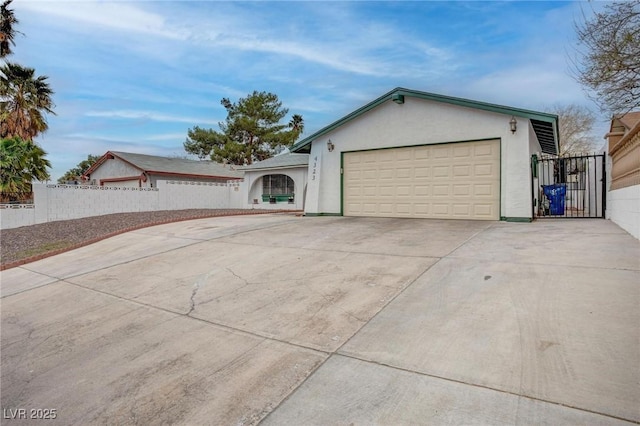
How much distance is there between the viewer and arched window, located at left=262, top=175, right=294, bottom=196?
64.4 feet

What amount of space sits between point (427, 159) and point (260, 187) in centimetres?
Answer: 1211

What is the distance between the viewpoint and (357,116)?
1191cm

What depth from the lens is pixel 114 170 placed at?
931 inches

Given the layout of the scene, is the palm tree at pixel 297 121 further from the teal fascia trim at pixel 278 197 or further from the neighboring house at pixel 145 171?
the teal fascia trim at pixel 278 197

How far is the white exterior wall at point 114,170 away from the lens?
22317 millimetres

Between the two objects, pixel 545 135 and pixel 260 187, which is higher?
pixel 545 135

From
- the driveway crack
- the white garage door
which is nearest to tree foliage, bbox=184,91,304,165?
the white garage door

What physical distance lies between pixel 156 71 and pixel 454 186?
43.2ft

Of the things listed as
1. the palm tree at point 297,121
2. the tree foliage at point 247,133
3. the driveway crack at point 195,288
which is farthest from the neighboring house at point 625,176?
the palm tree at point 297,121

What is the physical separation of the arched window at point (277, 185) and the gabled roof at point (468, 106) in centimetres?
577

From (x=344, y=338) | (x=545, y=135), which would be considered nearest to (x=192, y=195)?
(x=545, y=135)

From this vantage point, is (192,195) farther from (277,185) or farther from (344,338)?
(344,338)

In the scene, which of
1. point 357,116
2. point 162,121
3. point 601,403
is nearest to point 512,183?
point 357,116

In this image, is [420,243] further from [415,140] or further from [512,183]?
[415,140]
